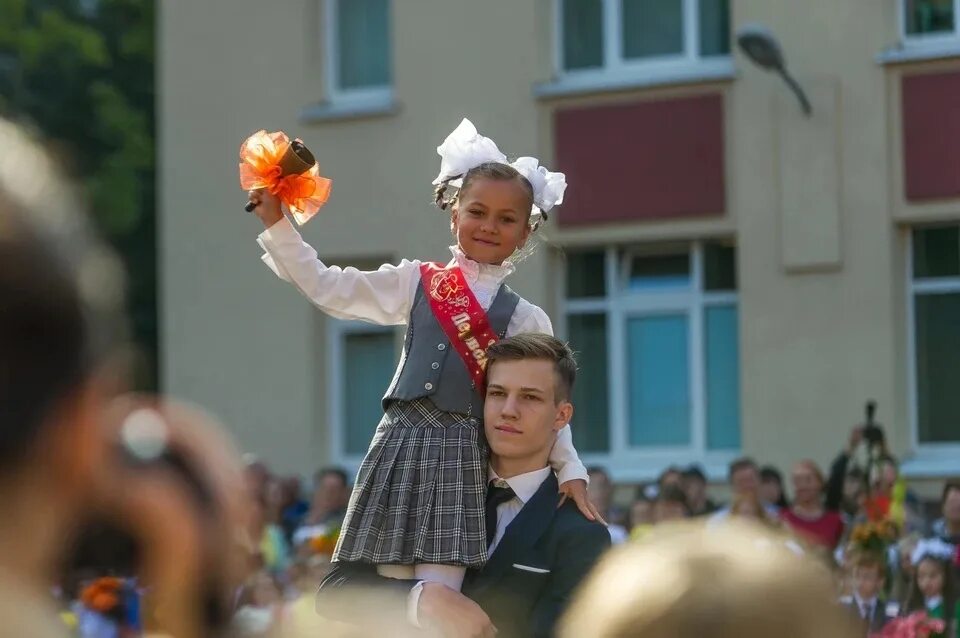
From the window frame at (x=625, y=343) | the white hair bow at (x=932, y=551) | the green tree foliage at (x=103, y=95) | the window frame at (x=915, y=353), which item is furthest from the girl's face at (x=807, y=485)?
the green tree foliage at (x=103, y=95)

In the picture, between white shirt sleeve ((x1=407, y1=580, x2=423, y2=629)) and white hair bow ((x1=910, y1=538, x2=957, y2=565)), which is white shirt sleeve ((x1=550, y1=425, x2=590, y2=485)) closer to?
white shirt sleeve ((x1=407, y1=580, x2=423, y2=629))

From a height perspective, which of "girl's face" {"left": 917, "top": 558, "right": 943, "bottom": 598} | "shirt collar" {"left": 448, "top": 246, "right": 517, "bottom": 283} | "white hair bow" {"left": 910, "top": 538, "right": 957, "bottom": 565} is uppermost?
"shirt collar" {"left": 448, "top": 246, "right": 517, "bottom": 283}

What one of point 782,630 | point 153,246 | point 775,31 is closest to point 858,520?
point 775,31

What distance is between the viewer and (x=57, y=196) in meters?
1.34

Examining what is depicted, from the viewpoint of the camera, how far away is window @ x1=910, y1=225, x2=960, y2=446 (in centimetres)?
1461

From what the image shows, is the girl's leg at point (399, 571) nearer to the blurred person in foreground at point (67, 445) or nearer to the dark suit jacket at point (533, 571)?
the dark suit jacket at point (533, 571)

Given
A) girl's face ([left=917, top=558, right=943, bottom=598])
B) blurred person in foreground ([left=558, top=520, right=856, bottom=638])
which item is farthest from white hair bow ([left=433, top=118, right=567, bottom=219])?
girl's face ([left=917, top=558, right=943, bottom=598])

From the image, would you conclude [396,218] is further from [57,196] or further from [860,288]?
[57,196]

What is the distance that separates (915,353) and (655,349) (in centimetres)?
213

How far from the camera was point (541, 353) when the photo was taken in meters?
4.89

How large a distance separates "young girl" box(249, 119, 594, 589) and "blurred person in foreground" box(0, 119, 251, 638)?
338 centimetres

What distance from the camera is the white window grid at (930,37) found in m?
14.4

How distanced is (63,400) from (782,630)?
22.8 inches

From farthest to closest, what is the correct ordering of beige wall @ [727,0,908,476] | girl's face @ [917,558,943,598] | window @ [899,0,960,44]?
window @ [899,0,960,44] < beige wall @ [727,0,908,476] < girl's face @ [917,558,943,598]
